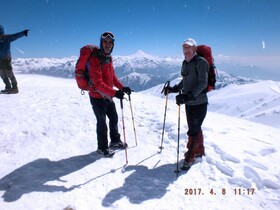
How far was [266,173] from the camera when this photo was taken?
620 cm

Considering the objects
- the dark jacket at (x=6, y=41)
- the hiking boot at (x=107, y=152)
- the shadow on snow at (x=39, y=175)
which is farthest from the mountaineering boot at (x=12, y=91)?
the hiking boot at (x=107, y=152)

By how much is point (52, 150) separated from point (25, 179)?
177 cm

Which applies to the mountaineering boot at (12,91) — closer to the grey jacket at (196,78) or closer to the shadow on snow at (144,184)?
the shadow on snow at (144,184)

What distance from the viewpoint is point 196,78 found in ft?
20.6

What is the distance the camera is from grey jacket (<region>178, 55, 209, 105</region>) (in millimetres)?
5969

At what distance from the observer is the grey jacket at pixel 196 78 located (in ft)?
19.6

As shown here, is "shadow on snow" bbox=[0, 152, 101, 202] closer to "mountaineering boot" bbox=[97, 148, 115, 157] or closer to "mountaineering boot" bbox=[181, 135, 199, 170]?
"mountaineering boot" bbox=[97, 148, 115, 157]

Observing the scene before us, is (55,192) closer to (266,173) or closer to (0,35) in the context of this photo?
(266,173)

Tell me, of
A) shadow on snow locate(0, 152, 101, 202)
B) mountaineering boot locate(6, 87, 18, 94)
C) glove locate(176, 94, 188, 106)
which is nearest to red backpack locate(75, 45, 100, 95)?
shadow on snow locate(0, 152, 101, 202)

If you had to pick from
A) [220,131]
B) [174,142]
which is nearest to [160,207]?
[174,142]

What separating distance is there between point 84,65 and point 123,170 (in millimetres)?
3020

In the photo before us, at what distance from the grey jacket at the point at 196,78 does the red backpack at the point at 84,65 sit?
8.07ft

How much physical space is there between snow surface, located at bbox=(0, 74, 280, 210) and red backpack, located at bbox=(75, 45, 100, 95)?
2259mm

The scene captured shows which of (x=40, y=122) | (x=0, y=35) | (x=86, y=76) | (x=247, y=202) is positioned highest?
(x=0, y=35)
